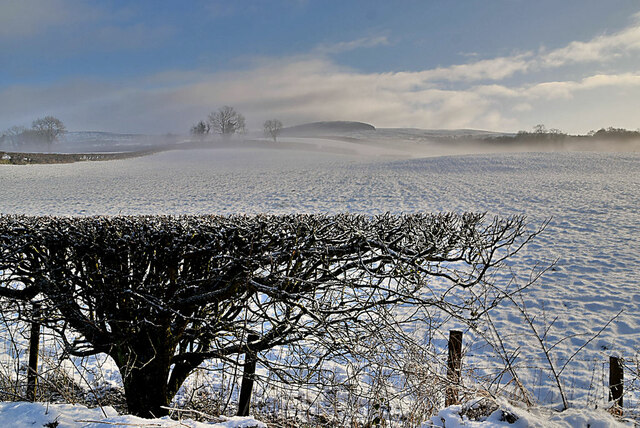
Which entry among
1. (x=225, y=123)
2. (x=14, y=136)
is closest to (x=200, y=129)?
(x=225, y=123)

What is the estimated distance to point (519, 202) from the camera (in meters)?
16.2

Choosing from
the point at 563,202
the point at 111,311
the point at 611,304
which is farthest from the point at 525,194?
the point at 111,311

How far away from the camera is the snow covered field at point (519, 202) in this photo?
265 inches

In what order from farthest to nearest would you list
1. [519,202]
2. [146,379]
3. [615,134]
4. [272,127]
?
[272,127]
[615,134]
[519,202]
[146,379]

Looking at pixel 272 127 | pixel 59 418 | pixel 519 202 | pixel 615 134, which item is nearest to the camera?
pixel 59 418

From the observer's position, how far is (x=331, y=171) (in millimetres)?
27125

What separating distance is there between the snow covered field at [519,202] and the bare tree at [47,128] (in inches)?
2449

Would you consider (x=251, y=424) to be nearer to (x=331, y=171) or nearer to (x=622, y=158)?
(x=331, y=171)

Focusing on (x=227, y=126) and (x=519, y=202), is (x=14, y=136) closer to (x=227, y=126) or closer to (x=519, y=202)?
(x=227, y=126)

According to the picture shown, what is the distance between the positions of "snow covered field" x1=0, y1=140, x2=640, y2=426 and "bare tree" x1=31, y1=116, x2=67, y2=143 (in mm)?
62205

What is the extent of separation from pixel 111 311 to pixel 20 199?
1978cm

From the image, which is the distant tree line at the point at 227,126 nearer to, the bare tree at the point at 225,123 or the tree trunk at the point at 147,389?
the bare tree at the point at 225,123

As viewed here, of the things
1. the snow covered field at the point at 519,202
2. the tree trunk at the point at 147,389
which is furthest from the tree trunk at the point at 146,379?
the snow covered field at the point at 519,202

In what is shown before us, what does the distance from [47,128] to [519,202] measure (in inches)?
3813
